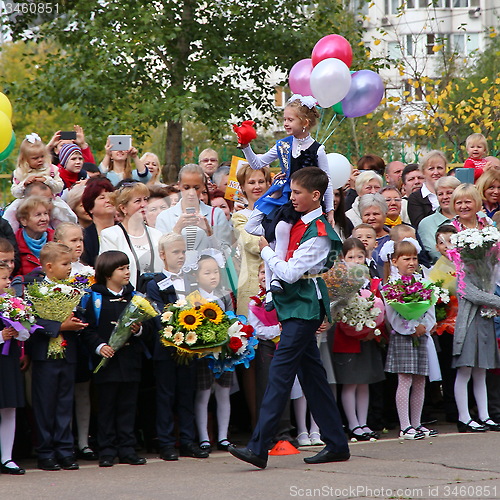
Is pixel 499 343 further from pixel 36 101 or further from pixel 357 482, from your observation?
pixel 36 101

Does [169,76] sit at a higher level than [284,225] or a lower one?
higher

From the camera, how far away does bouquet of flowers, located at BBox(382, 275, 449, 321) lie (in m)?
8.59

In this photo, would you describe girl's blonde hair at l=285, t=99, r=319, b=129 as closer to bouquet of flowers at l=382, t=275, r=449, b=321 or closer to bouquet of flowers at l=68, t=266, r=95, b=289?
bouquet of flowers at l=382, t=275, r=449, b=321

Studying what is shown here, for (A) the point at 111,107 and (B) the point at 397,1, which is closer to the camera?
(A) the point at 111,107

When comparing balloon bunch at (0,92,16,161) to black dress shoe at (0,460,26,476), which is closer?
black dress shoe at (0,460,26,476)

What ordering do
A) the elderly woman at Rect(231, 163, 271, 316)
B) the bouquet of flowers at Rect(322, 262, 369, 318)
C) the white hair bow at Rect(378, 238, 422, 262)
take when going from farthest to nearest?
the white hair bow at Rect(378, 238, 422, 262) < the elderly woman at Rect(231, 163, 271, 316) < the bouquet of flowers at Rect(322, 262, 369, 318)

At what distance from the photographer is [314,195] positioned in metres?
7.19

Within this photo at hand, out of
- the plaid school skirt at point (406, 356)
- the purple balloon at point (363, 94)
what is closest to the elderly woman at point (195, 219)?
the plaid school skirt at point (406, 356)

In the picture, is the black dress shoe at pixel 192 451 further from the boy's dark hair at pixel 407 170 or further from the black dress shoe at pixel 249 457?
the boy's dark hair at pixel 407 170

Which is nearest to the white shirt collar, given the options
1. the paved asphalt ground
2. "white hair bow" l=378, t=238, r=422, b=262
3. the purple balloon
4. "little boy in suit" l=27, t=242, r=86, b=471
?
the paved asphalt ground

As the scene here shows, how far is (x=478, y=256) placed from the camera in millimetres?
8984

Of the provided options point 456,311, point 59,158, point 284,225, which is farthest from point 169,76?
point 284,225

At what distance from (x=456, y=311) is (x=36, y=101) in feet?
32.7

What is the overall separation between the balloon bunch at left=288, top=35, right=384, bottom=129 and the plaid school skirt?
2.54 m
